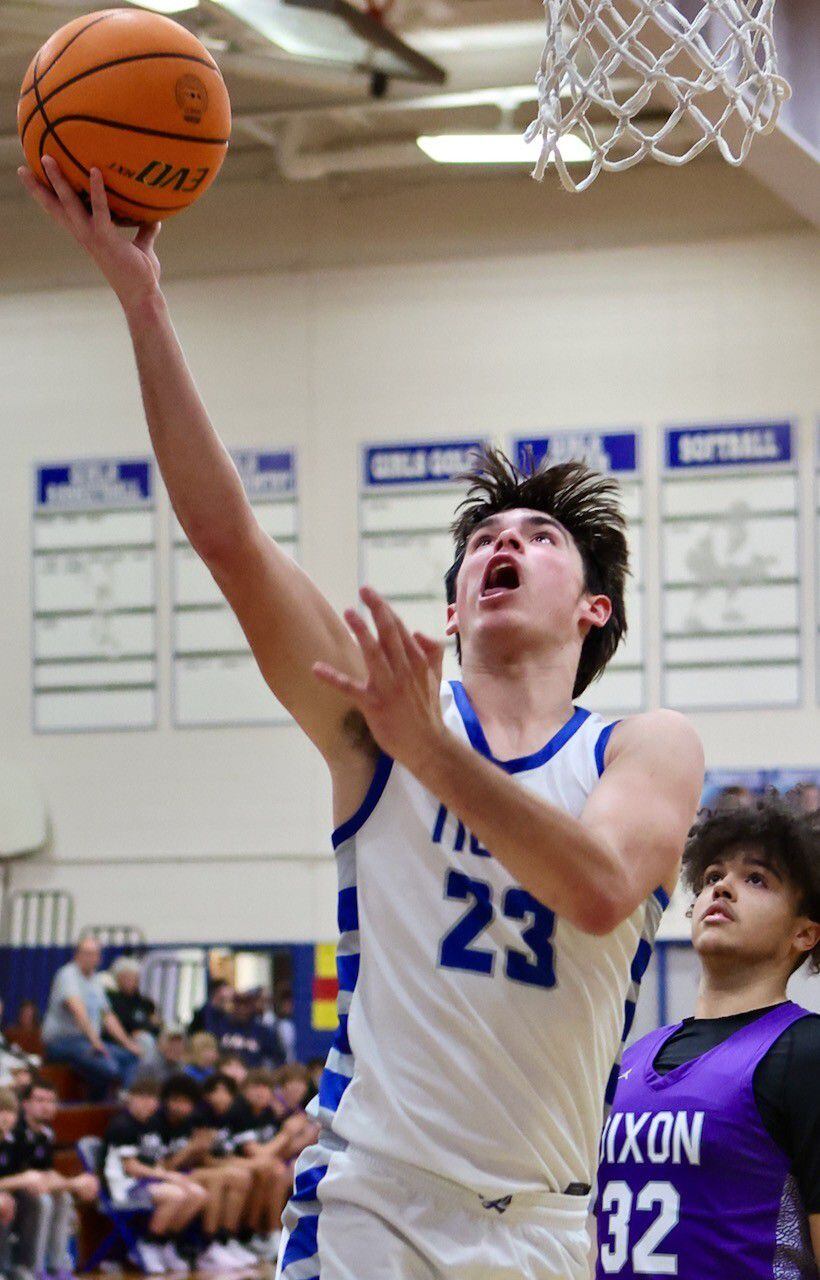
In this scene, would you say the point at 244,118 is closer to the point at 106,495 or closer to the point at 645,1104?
the point at 106,495

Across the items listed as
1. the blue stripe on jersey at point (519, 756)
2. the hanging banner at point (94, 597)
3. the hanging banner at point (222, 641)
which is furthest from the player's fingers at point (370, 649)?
the hanging banner at point (94, 597)

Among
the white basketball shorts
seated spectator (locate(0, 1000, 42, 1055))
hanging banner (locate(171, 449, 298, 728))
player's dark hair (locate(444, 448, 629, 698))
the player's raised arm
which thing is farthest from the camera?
hanging banner (locate(171, 449, 298, 728))

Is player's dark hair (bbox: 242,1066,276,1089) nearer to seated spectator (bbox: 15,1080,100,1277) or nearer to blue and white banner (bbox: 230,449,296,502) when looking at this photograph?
seated spectator (bbox: 15,1080,100,1277)

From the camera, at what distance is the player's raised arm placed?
2.54 meters

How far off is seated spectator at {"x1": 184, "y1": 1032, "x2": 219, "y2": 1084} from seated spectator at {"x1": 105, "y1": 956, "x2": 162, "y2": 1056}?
0.30m

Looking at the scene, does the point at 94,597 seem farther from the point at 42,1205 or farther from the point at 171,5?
the point at 171,5

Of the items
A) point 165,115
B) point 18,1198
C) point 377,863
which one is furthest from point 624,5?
point 18,1198

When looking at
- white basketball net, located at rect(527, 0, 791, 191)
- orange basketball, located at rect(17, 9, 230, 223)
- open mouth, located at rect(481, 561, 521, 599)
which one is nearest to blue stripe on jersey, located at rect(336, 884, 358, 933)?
open mouth, located at rect(481, 561, 521, 599)

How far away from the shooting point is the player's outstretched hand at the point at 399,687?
2.09m

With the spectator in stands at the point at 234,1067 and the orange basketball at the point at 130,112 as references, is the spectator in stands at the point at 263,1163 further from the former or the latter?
the orange basketball at the point at 130,112

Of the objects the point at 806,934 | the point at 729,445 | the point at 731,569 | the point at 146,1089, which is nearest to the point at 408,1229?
the point at 806,934

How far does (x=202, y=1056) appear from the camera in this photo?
1145 centimetres

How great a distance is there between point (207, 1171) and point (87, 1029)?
146 centimetres

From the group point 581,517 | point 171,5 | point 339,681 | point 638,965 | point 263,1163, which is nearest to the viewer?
point 339,681
